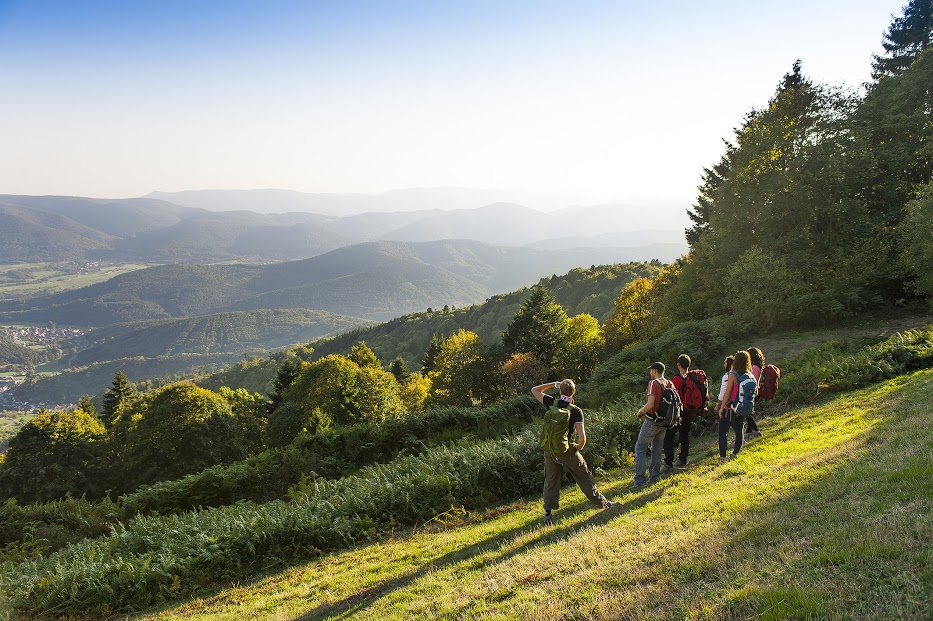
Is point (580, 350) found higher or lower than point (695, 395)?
lower

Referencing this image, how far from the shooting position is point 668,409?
8.80 m

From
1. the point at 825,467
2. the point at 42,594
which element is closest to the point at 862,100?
the point at 825,467

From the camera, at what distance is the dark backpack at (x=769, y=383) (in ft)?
36.1

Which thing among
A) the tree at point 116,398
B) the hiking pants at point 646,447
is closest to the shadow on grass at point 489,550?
the hiking pants at point 646,447

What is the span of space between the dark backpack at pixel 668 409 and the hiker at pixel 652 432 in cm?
6

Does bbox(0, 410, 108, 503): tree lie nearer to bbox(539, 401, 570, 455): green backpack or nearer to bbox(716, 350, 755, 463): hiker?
bbox(539, 401, 570, 455): green backpack

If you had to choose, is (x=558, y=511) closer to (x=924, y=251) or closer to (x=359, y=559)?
(x=359, y=559)

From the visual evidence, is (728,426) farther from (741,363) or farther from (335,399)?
(335,399)

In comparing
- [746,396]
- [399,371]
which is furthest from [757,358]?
[399,371]

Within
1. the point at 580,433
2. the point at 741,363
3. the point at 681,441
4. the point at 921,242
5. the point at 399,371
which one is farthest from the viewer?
the point at 399,371

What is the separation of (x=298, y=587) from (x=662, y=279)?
44.0 metres

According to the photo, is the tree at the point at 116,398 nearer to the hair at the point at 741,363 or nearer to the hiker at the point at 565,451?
the hiker at the point at 565,451

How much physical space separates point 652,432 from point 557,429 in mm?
2398

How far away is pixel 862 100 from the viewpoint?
85.3 feet
